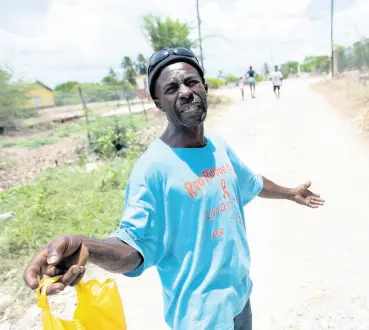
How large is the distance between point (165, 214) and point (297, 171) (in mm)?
4741

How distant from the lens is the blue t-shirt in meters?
1.22

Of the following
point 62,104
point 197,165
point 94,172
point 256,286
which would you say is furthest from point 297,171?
point 62,104

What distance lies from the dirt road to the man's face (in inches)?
71.9

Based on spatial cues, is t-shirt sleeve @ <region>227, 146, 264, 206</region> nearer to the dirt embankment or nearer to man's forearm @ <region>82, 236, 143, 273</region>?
man's forearm @ <region>82, 236, 143, 273</region>

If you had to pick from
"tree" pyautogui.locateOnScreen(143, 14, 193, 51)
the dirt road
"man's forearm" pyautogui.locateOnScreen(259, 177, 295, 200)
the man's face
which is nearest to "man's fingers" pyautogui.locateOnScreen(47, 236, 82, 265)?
the man's face

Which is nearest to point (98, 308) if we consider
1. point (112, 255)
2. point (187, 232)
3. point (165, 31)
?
point (112, 255)

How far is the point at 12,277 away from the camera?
11.0ft

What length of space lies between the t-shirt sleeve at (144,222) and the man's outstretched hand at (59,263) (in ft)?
0.68

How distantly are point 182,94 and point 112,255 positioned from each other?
64 cm

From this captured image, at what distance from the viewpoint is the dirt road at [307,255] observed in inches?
100.0

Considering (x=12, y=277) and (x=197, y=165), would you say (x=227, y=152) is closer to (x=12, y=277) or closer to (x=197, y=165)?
(x=197, y=165)

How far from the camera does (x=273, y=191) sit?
1863mm

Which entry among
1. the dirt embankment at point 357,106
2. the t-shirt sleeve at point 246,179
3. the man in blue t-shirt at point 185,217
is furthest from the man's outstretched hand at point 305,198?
the dirt embankment at point 357,106

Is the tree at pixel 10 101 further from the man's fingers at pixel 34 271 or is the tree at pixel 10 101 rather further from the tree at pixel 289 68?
the tree at pixel 289 68
